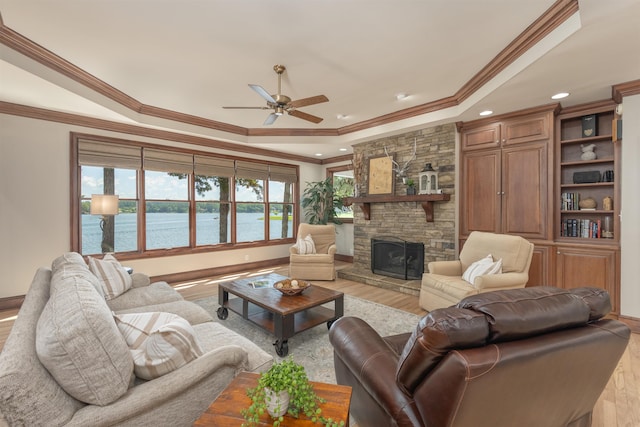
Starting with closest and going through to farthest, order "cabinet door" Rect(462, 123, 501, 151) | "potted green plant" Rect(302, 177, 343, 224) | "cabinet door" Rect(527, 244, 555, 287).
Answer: "cabinet door" Rect(527, 244, 555, 287)
"cabinet door" Rect(462, 123, 501, 151)
"potted green plant" Rect(302, 177, 343, 224)

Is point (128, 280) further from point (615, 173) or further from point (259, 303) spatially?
point (615, 173)

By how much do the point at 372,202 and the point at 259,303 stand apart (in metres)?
3.20

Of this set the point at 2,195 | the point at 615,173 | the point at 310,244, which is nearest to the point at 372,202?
the point at 310,244

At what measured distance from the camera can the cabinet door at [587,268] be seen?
10.4 feet

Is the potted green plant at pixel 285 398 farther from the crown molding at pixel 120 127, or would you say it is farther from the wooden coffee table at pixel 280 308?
the crown molding at pixel 120 127

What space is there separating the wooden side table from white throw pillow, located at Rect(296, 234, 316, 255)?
392 cm

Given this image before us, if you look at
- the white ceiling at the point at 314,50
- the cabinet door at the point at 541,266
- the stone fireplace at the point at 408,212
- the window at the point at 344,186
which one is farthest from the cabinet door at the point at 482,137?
the window at the point at 344,186

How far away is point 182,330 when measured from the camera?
129 centimetres

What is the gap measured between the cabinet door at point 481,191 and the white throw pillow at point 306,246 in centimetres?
248

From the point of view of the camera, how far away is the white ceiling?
2119 millimetres

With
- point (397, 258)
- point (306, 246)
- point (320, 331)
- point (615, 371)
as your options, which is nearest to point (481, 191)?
point (397, 258)

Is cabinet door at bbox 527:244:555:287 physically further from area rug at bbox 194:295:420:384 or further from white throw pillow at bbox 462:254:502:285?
area rug at bbox 194:295:420:384

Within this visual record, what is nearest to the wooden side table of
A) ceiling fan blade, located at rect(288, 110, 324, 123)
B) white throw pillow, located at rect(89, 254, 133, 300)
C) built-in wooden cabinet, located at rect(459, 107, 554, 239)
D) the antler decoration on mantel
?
white throw pillow, located at rect(89, 254, 133, 300)

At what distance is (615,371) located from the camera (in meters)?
2.26
